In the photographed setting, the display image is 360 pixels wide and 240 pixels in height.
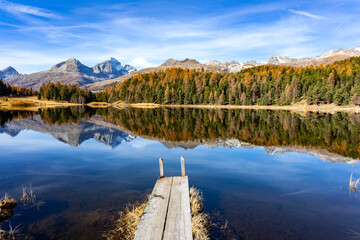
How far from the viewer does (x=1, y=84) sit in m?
183

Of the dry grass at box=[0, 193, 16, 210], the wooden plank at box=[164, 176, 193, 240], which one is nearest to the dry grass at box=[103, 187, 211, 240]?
the wooden plank at box=[164, 176, 193, 240]

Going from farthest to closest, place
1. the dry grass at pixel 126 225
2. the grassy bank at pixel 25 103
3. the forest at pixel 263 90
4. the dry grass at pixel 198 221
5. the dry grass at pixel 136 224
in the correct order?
1. the grassy bank at pixel 25 103
2. the forest at pixel 263 90
3. the dry grass at pixel 126 225
4. the dry grass at pixel 136 224
5. the dry grass at pixel 198 221

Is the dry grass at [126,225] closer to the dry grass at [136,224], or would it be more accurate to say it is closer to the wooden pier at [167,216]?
the dry grass at [136,224]

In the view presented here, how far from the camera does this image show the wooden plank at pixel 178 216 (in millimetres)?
8867

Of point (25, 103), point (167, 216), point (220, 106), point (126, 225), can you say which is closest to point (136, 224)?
point (126, 225)

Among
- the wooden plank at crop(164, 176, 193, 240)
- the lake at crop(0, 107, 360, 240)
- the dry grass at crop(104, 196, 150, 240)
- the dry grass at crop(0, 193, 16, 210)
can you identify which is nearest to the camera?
the wooden plank at crop(164, 176, 193, 240)

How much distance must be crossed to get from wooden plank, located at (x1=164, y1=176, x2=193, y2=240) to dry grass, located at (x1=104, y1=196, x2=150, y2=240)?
6.17ft

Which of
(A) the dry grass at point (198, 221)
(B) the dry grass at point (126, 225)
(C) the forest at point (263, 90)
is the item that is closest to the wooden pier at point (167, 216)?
(A) the dry grass at point (198, 221)

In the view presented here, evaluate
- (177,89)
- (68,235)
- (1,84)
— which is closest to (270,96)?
(177,89)

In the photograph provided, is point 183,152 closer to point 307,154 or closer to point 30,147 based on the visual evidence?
point 307,154

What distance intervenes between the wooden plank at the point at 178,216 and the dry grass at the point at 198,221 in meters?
0.58

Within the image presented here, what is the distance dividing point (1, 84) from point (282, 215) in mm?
236551

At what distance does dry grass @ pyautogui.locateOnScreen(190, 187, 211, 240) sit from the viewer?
9815 mm

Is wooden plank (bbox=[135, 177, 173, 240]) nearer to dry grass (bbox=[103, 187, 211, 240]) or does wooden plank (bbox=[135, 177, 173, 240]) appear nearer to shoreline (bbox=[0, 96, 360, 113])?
dry grass (bbox=[103, 187, 211, 240])
